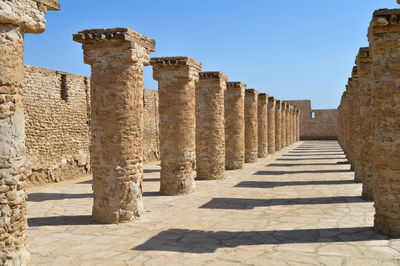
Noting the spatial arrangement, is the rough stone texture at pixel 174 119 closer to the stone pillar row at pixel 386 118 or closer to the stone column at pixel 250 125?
the stone pillar row at pixel 386 118

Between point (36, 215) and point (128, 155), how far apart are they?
8.40ft

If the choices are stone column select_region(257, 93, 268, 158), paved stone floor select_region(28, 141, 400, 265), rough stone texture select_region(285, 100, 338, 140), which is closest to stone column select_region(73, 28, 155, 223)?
paved stone floor select_region(28, 141, 400, 265)

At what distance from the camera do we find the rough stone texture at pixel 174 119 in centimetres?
996

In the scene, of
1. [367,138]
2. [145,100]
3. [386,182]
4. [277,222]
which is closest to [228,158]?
[145,100]

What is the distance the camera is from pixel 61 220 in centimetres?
736

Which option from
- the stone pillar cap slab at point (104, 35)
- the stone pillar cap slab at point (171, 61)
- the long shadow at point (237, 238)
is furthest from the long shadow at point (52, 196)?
the stone pillar cap slab at point (104, 35)

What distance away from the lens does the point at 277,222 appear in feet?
22.8

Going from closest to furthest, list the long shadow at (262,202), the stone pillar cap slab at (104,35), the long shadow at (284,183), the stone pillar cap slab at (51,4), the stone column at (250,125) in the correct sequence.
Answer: the stone pillar cap slab at (51,4), the stone pillar cap slab at (104,35), the long shadow at (262,202), the long shadow at (284,183), the stone column at (250,125)

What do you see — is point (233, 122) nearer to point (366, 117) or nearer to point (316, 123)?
point (366, 117)

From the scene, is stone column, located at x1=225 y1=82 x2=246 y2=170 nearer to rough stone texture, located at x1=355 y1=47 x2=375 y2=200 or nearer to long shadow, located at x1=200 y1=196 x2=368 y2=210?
long shadow, located at x1=200 y1=196 x2=368 y2=210

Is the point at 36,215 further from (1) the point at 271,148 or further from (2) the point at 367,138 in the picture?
(1) the point at 271,148

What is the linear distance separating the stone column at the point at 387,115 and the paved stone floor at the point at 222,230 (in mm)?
455

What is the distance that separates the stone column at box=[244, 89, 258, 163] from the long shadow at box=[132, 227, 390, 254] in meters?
11.4

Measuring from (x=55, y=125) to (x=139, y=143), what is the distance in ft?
20.6
